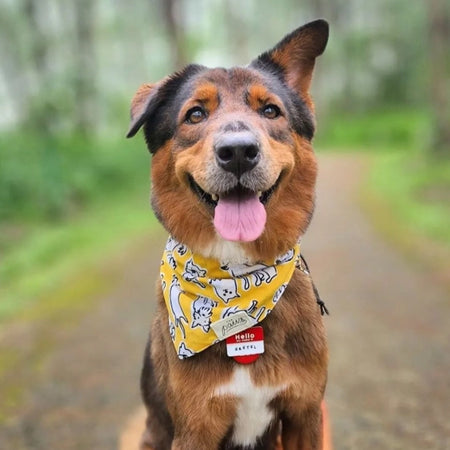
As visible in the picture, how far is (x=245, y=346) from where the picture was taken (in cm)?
251

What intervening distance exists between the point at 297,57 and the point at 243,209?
0.89m

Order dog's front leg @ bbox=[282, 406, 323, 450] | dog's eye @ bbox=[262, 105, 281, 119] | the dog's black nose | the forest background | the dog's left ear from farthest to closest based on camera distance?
the forest background → the dog's left ear → dog's eye @ bbox=[262, 105, 281, 119] → dog's front leg @ bbox=[282, 406, 323, 450] → the dog's black nose

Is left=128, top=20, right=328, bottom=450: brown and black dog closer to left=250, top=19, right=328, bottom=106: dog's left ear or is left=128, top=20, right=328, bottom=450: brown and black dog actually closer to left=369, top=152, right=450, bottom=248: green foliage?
left=250, top=19, right=328, bottom=106: dog's left ear

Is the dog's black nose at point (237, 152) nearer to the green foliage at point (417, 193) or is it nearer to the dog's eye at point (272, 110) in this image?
the dog's eye at point (272, 110)

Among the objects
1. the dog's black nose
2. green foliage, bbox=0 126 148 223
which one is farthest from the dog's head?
green foliage, bbox=0 126 148 223

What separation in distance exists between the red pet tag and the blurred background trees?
4.91ft

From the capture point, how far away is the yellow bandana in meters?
2.54

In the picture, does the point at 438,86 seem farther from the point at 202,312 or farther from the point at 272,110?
the point at 202,312

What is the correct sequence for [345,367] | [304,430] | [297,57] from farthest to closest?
[345,367] → [297,57] → [304,430]

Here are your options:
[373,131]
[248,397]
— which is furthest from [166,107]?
[373,131]

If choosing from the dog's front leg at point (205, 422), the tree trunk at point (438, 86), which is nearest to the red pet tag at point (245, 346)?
the dog's front leg at point (205, 422)

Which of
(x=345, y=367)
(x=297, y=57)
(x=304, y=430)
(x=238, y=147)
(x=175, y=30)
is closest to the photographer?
(x=238, y=147)

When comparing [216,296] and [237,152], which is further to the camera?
[216,296]

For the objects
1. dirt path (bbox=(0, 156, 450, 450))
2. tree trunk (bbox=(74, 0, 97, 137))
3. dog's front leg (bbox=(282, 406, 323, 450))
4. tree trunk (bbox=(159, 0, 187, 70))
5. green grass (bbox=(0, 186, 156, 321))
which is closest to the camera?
dog's front leg (bbox=(282, 406, 323, 450))
